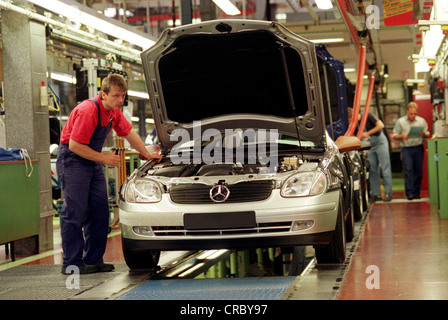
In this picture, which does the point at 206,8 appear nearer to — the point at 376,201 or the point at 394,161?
the point at 376,201

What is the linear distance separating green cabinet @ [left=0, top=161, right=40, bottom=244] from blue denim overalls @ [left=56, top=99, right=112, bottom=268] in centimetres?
120

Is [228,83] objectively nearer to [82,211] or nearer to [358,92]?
[82,211]

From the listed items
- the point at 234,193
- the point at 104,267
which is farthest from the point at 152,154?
the point at 234,193

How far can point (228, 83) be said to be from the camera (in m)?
6.05

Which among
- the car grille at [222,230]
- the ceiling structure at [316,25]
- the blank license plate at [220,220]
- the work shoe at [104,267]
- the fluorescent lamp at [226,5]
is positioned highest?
the ceiling structure at [316,25]

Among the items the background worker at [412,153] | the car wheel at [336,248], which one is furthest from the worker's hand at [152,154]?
the background worker at [412,153]

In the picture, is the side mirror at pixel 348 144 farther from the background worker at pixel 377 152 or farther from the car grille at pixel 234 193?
the background worker at pixel 377 152

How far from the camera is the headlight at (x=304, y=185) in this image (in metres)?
4.96

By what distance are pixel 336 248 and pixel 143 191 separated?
162 centimetres

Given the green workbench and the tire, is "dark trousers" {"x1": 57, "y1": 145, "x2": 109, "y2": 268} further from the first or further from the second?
the tire

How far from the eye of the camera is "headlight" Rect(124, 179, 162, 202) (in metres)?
5.12

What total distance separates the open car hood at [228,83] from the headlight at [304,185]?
58cm
